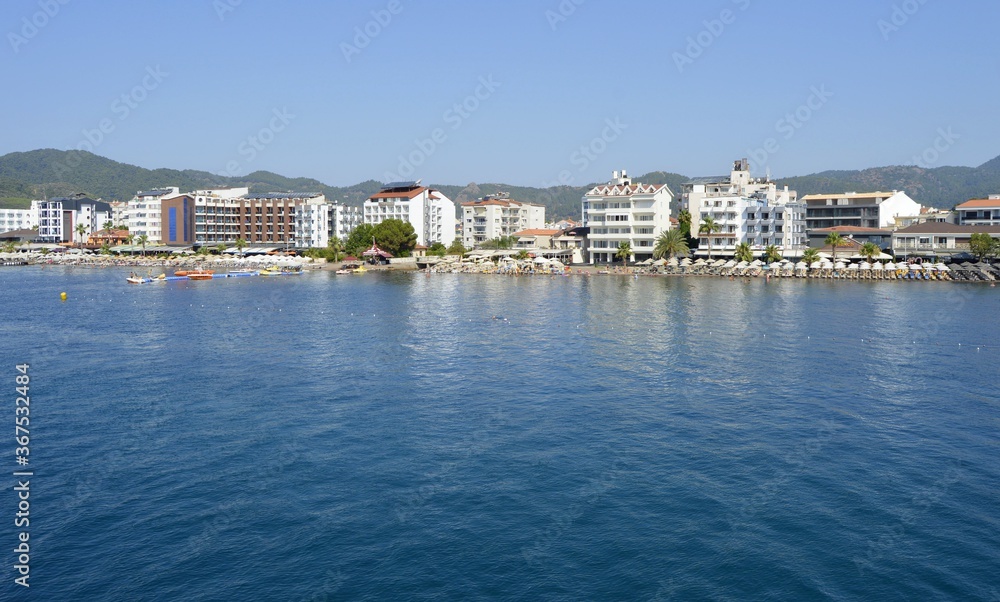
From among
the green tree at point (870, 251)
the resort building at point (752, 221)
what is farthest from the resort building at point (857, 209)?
the green tree at point (870, 251)

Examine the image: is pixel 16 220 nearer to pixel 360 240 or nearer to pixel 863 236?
pixel 360 240

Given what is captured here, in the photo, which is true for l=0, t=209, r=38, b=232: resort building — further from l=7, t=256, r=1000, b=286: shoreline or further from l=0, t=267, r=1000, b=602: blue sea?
l=0, t=267, r=1000, b=602: blue sea

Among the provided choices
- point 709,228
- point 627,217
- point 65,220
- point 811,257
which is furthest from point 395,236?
point 65,220

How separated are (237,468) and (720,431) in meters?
14.7

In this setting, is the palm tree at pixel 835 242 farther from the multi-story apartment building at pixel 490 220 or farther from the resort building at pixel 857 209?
the multi-story apartment building at pixel 490 220

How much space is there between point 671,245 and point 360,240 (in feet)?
150

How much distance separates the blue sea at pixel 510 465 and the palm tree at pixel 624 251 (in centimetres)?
4989

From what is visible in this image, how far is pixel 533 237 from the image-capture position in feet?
370

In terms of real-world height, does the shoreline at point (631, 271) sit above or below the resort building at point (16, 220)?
below

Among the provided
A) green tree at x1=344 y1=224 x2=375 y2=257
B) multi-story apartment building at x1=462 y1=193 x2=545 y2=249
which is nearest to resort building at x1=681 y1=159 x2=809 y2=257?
multi-story apartment building at x1=462 y1=193 x2=545 y2=249

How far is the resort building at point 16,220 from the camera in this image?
165 metres

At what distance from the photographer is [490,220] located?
124 m

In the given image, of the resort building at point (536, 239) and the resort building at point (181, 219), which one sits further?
the resort building at point (181, 219)

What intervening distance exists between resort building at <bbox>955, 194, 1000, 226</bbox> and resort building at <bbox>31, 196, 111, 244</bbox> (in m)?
145
